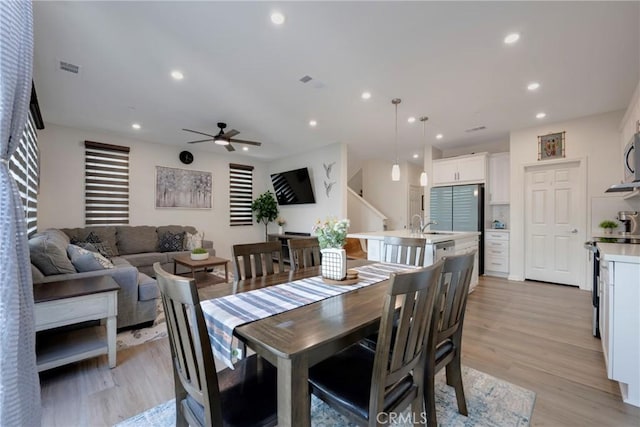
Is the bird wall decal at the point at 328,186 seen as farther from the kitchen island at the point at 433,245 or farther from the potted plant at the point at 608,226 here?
the potted plant at the point at 608,226

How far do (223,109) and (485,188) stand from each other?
16.2 ft

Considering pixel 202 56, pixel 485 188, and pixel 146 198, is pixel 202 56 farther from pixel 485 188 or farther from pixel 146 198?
pixel 485 188

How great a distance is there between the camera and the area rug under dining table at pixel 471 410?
158cm

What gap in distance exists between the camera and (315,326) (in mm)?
1113

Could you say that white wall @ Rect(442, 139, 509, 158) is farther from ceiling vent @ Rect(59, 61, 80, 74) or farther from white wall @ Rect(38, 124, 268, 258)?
ceiling vent @ Rect(59, 61, 80, 74)

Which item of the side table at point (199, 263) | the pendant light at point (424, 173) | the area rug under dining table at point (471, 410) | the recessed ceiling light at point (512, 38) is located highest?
the recessed ceiling light at point (512, 38)

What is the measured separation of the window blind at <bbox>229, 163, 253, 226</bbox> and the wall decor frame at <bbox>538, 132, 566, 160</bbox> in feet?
20.1

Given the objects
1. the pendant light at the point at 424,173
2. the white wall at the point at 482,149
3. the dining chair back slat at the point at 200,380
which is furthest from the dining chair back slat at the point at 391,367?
the white wall at the point at 482,149

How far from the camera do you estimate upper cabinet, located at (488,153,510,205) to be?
16.9 ft

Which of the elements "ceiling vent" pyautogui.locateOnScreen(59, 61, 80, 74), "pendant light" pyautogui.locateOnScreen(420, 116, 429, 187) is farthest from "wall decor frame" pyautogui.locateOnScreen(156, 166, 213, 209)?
"pendant light" pyautogui.locateOnScreen(420, 116, 429, 187)

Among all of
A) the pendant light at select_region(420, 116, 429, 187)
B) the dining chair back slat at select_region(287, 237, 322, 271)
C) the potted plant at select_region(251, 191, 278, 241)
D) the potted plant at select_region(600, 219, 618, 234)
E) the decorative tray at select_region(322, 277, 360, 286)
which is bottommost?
the decorative tray at select_region(322, 277, 360, 286)

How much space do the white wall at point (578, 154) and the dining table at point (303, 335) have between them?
15.1 feet

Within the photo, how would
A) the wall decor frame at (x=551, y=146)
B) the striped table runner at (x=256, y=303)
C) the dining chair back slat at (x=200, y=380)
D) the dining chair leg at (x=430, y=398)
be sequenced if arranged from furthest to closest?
the wall decor frame at (x=551, y=146) < the dining chair leg at (x=430, y=398) < the striped table runner at (x=256, y=303) < the dining chair back slat at (x=200, y=380)

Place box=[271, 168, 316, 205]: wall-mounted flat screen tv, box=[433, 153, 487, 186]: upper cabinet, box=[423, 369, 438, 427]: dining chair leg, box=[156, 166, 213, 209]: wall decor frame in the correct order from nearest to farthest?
box=[423, 369, 438, 427]: dining chair leg
box=[433, 153, 487, 186]: upper cabinet
box=[156, 166, 213, 209]: wall decor frame
box=[271, 168, 316, 205]: wall-mounted flat screen tv
